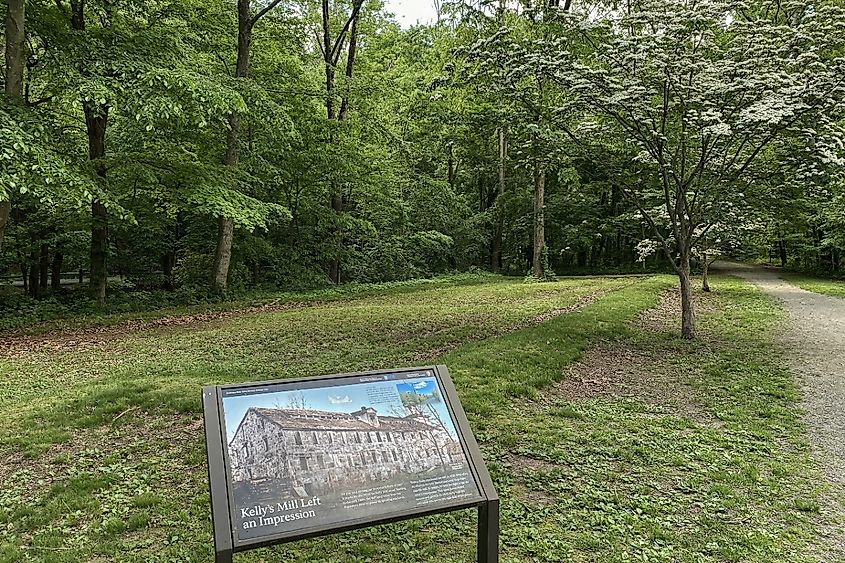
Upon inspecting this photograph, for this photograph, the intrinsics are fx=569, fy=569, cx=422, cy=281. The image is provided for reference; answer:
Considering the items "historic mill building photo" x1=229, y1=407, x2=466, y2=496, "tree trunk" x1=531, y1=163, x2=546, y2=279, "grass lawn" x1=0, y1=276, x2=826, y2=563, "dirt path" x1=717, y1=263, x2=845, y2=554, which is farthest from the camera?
"tree trunk" x1=531, y1=163, x2=546, y2=279

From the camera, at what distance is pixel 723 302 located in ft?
46.1

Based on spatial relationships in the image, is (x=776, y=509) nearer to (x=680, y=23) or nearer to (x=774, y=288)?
(x=680, y=23)

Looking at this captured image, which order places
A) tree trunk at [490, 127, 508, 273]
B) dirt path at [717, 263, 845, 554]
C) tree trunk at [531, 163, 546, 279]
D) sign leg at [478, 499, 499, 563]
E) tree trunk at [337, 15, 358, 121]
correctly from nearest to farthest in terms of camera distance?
sign leg at [478, 499, 499, 563] < dirt path at [717, 263, 845, 554] < tree trunk at [337, 15, 358, 121] < tree trunk at [531, 163, 546, 279] < tree trunk at [490, 127, 508, 273]

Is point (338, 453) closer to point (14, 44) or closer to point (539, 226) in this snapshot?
point (14, 44)

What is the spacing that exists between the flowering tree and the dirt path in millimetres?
1863

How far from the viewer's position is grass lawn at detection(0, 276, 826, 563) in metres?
3.08

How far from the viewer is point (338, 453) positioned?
250 centimetres

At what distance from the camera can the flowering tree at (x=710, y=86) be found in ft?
22.5

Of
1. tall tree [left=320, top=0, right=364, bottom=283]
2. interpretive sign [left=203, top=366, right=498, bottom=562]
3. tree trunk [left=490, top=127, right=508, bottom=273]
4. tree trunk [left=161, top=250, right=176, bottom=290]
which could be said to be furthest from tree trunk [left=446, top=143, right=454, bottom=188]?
interpretive sign [left=203, top=366, right=498, bottom=562]

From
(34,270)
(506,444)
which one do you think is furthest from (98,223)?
(506,444)

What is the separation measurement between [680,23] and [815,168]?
8.47 feet

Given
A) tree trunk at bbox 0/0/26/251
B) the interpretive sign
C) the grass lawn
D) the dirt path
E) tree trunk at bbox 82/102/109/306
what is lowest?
the grass lawn

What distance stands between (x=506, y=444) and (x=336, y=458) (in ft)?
7.75

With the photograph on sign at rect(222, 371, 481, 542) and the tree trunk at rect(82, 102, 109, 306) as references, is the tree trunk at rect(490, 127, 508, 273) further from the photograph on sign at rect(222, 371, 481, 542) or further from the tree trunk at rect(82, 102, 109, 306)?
the photograph on sign at rect(222, 371, 481, 542)
